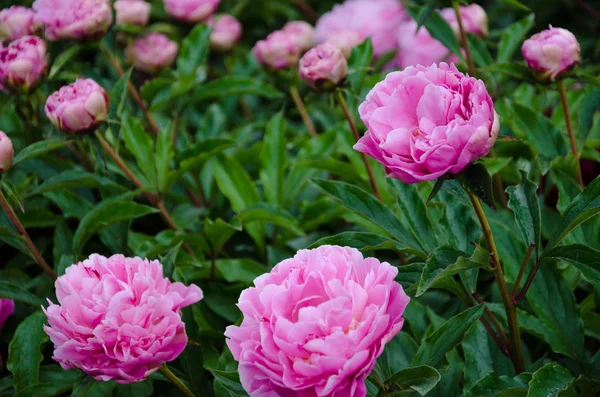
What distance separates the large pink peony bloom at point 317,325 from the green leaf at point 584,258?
20 centimetres

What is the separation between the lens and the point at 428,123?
0.67 m

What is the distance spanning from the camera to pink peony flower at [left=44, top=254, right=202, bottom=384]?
750 millimetres

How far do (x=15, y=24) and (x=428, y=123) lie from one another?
3.34 ft

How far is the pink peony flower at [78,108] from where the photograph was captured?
3.47ft

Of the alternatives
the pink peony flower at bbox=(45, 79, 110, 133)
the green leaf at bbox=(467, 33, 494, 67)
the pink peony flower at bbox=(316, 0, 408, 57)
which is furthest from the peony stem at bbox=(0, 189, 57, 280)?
the pink peony flower at bbox=(316, 0, 408, 57)

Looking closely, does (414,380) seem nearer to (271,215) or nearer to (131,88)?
(271,215)

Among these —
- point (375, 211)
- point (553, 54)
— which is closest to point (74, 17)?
point (375, 211)

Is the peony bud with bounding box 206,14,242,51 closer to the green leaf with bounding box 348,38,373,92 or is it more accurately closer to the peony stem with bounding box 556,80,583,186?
the green leaf with bounding box 348,38,373,92

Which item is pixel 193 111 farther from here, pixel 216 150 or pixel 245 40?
pixel 216 150

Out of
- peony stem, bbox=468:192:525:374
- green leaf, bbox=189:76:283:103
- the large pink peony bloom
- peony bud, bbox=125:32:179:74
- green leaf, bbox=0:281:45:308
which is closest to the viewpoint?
the large pink peony bloom

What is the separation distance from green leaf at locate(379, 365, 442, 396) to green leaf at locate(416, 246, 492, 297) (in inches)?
3.0

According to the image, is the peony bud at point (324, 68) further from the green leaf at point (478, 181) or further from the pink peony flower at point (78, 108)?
the green leaf at point (478, 181)

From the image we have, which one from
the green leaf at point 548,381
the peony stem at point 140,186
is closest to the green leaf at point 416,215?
the green leaf at point 548,381

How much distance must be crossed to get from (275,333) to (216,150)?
2.09 ft
